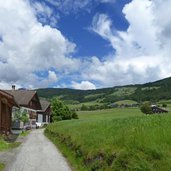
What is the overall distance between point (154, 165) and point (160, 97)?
617ft

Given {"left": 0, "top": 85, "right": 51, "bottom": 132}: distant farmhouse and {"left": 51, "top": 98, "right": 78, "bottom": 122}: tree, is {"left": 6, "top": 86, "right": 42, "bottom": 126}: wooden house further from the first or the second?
{"left": 51, "top": 98, "right": 78, "bottom": 122}: tree

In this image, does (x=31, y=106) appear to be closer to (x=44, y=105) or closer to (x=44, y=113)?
(x=44, y=113)

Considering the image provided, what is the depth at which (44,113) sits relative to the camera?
336 ft

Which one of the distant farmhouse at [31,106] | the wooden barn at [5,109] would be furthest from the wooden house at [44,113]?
the wooden barn at [5,109]

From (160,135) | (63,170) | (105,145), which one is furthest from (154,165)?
(63,170)

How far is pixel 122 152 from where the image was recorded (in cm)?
1425

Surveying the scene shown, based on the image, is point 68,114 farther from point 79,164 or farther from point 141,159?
point 141,159

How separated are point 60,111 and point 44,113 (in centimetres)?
542

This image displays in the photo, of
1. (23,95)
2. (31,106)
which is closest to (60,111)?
(31,106)

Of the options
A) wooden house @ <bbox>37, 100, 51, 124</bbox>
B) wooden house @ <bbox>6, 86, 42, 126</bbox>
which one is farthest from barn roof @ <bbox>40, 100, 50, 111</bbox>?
wooden house @ <bbox>6, 86, 42, 126</bbox>

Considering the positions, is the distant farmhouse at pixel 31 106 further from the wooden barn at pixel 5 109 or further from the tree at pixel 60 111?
the wooden barn at pixel 5 109

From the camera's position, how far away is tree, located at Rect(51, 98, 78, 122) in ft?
338

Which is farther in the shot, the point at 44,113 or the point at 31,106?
the point at 44,113

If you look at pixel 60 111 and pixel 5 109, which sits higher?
pixel 60 111
